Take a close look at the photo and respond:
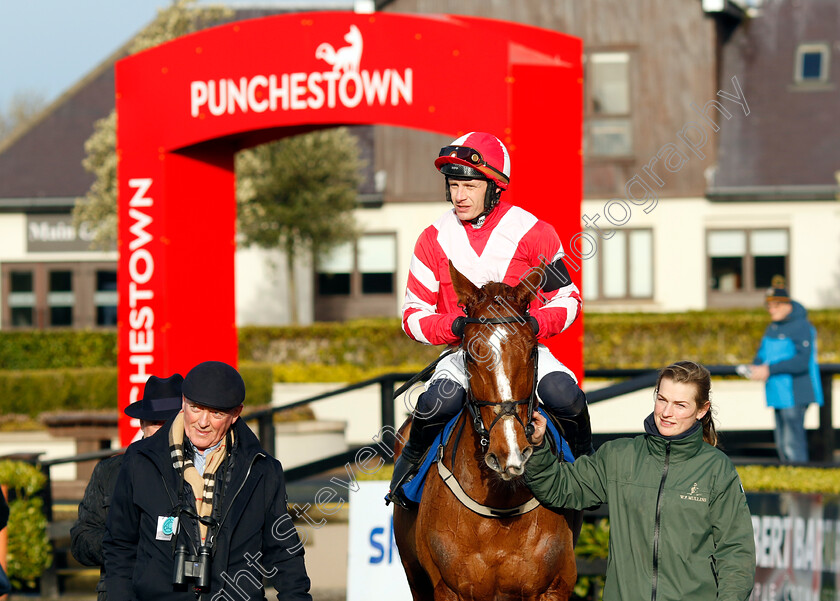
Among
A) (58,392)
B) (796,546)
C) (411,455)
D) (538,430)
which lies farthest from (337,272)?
(538,430)

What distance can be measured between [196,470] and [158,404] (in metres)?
0.85

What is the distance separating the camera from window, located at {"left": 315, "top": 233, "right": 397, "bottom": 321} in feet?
84.5

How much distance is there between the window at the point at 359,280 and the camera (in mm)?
25766

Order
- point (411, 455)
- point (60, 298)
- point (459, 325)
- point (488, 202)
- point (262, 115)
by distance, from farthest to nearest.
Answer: point (60, 298) → point (262, 115) → point (411, 455) → point (488, 202) → point (459, 325)

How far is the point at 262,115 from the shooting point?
27.2 ft

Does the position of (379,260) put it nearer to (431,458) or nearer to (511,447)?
(431,458)

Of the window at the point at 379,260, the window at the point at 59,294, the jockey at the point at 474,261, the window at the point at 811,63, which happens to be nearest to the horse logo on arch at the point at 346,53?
the jockey at the point at 474,261

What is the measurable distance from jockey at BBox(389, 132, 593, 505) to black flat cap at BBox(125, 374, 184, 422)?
108 cm

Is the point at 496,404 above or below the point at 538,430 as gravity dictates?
above

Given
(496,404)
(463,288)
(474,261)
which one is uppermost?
(474,261)

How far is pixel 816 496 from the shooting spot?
685 centimetres

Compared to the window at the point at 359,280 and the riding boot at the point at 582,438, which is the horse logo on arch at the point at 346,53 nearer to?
the riding boot at the point at 582,438

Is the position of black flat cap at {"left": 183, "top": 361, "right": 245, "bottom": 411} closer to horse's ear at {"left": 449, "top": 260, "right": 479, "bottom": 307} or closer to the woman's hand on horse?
horse's ear at {"left": 449, "top": 260, "right": 479, "bottom": 307}

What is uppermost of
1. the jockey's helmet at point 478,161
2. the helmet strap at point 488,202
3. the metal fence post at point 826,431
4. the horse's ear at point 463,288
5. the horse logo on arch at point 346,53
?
the horse logo on arch at point 346,53
